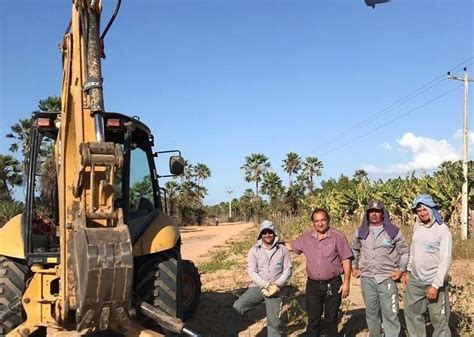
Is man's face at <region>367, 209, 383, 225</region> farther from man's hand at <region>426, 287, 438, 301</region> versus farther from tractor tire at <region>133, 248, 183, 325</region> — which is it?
tractor tire at <region>133, 248, 183, 325</region>

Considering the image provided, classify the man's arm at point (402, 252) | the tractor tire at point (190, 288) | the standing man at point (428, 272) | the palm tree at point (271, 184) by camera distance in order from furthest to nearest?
the palm tree at point (271, 184)
the tractor tire at point (190, 288)
the man's arm at point (402, 252)
the standing man at point (428, 272)

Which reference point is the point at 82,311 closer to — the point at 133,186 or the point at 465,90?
the point at 133,186

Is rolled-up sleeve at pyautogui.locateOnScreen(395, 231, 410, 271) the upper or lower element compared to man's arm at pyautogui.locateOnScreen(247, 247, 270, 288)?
upper

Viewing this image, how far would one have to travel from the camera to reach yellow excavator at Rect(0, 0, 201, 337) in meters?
4.03

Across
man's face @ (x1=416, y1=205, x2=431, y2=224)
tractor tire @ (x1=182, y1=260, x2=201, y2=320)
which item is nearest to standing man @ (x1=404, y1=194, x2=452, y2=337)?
man's face @ (x1=416, y1=205, x2=431, y2=224)

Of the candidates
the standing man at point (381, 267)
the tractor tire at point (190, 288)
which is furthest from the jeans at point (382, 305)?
the tractor tire at point (190, 288)

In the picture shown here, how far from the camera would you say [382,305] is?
5.67 m

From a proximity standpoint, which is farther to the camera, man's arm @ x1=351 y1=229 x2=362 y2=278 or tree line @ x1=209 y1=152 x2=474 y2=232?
tree line @ x1=209 y1=152 x2=474 y2=232

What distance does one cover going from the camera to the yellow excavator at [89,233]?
4.03 m

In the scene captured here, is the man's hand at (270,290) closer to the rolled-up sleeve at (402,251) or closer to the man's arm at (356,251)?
the man's arm at (356,251)

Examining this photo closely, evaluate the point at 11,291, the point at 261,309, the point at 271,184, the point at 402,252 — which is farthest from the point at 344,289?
the point at 271,184

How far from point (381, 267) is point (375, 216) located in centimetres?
55

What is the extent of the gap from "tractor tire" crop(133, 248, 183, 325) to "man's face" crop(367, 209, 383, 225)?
2.20 m

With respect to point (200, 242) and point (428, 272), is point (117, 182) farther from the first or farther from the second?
point (200, 242)
